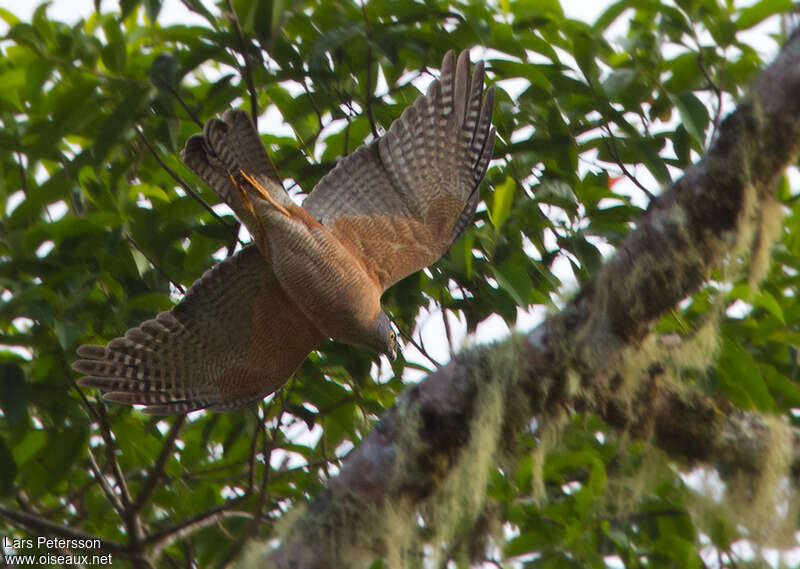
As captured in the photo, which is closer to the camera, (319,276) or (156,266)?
(156,266)

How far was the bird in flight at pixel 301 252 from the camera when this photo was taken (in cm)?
376

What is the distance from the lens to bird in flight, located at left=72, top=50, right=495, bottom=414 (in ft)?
12.3

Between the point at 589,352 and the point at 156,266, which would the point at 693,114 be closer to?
the point at 589,352

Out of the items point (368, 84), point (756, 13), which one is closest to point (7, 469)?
point (368, 84)

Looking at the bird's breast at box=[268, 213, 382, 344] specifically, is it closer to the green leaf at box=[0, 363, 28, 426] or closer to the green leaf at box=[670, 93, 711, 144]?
the green leaf at box=[0, 363, 28, 426]

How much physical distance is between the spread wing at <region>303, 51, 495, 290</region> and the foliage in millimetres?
85

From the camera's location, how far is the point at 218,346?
4219 millimetres

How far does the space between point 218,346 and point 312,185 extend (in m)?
0.79

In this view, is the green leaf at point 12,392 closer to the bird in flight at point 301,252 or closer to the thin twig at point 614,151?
the bird in flight at point 301,252

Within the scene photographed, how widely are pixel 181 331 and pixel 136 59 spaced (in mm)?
1093

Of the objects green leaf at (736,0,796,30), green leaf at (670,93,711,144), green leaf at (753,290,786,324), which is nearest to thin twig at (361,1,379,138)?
green leaf at (670,93,711,144)

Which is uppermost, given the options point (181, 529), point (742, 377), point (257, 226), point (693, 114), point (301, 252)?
point (257, 226)

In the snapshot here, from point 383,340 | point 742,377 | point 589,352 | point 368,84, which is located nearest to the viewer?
point 589,352

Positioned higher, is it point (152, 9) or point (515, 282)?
point (152, 9)
